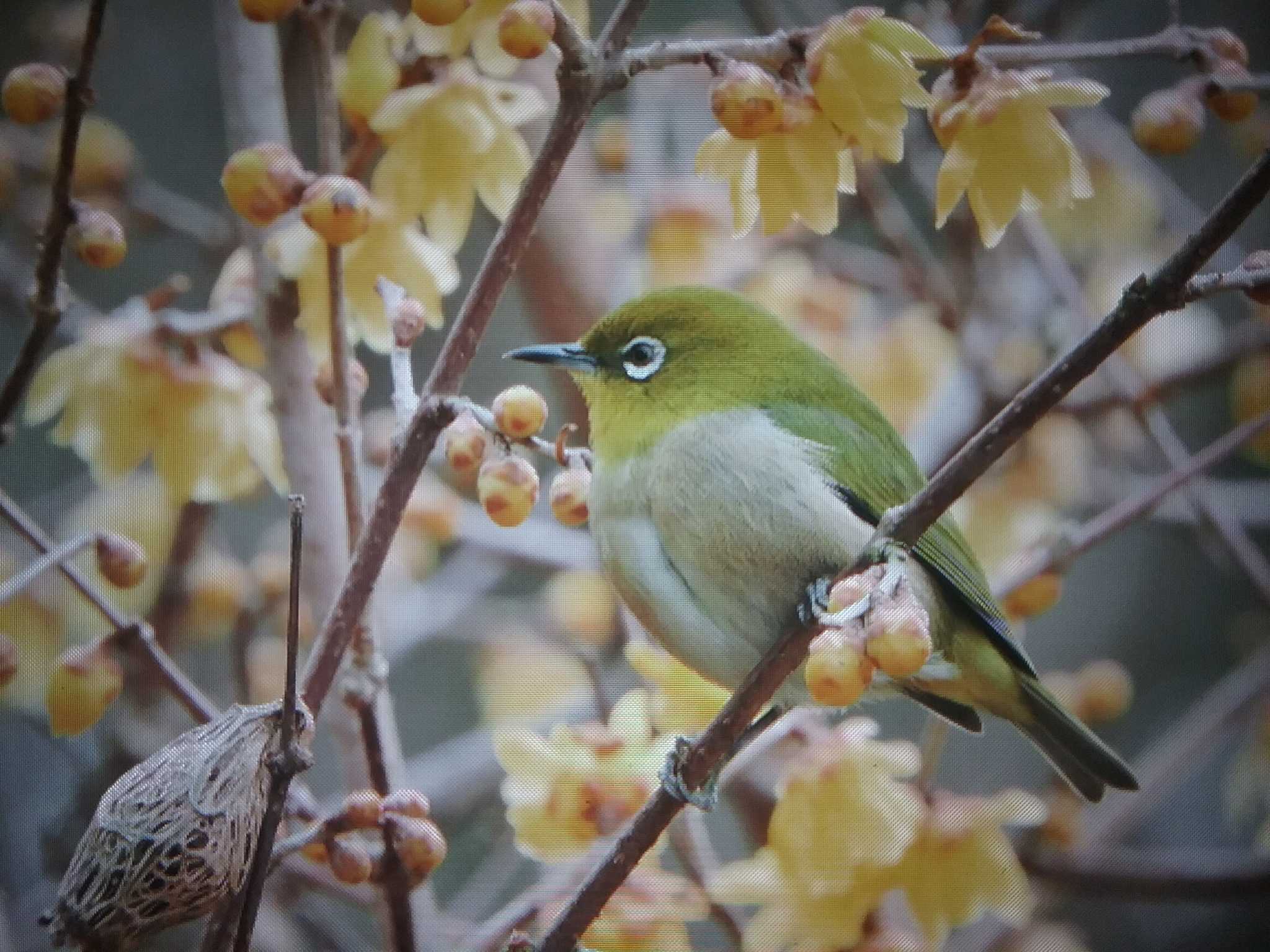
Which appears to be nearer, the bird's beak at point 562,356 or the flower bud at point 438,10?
the flower bud at point 438,10

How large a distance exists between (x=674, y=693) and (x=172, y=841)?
504 millimetres

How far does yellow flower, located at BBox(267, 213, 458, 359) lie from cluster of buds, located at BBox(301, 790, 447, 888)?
399mm

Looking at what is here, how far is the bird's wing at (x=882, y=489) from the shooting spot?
1.12 metres

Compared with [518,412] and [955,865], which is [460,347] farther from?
[955,865]

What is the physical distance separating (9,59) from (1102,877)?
1.43 meters

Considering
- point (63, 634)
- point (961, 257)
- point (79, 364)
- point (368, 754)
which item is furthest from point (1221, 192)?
point (63, 634)

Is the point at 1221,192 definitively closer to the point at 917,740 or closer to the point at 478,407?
the point at 917,740

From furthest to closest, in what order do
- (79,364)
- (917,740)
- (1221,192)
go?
(917,740) → (1221,192) → (79,364)

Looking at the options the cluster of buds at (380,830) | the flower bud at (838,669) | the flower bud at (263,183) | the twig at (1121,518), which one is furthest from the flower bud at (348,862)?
the twig at (1121,518)

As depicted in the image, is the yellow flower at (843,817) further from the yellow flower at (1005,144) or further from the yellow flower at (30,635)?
the yellow flower at (30,635)

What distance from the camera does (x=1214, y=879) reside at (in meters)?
1.35

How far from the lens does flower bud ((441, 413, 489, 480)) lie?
2.92ft

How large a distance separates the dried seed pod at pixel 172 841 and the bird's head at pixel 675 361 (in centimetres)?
46

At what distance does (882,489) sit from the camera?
1.15 m
